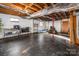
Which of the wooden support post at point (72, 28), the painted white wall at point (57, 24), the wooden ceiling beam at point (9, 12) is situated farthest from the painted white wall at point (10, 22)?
the wooden support post at point (72, 28)

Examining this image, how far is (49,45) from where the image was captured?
7.27 feet

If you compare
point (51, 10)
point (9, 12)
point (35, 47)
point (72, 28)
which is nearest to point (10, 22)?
point (9, 12)

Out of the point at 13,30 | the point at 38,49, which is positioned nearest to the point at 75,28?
the point at 38,49

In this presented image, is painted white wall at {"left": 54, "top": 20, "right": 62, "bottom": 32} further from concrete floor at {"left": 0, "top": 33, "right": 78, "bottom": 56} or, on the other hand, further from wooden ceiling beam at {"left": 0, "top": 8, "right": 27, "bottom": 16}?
wooden ceiling beam at {"left": 0, "top": 8, "right": 27, "bottom": 16}

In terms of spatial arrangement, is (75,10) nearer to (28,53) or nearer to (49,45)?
(49,45)

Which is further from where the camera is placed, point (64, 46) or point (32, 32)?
point (32, 32)

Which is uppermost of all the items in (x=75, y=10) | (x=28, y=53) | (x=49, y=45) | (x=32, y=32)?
(x=75, y=10)

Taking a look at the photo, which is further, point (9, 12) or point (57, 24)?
point (57, 24)

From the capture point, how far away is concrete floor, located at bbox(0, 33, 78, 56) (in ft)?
7.04

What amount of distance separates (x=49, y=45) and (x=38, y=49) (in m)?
0.24

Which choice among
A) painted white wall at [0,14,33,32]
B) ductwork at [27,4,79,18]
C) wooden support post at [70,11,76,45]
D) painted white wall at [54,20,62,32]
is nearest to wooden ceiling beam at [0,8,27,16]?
painted white wall at [0,14,33,32]

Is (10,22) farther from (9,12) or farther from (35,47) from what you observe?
(35,47)

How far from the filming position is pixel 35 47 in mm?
2213

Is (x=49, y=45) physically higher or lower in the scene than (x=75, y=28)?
lower
